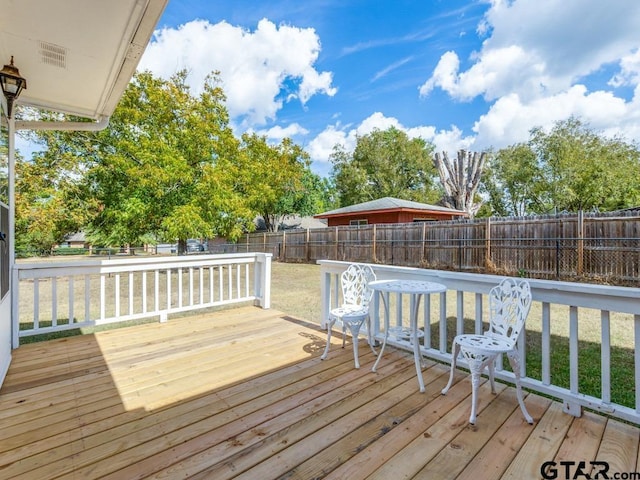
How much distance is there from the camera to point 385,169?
25.5 metres

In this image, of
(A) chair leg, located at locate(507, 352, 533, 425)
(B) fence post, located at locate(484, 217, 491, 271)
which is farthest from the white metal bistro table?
(B) fence post, located at locate(484, 217, 491, 271)

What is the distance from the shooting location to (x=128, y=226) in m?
9.18

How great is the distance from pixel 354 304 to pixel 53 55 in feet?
11.1

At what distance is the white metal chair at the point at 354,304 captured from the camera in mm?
2711

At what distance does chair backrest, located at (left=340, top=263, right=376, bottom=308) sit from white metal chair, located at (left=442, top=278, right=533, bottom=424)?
1.02 metres

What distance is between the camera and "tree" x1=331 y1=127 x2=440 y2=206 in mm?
25469

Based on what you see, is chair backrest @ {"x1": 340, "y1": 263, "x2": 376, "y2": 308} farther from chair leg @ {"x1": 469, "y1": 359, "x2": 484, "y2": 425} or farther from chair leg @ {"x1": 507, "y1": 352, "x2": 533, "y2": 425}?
chair leg @ {"x1": 507, "y1": 352, "x2": 533, "y2": 425}

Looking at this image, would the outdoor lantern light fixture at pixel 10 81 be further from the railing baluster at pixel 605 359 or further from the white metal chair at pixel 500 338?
the railing baluster at pixel 605 359

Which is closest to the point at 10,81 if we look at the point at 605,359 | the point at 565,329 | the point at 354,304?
the point at 354,304

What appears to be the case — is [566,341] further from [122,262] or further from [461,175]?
[461,175]

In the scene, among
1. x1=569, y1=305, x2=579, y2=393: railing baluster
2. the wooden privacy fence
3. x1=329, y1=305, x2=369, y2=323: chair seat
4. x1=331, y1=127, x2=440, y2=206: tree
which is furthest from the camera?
x1=331, y1=127, x2=440, y2=206: tree

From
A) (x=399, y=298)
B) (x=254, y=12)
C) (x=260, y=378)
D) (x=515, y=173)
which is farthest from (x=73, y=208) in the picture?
(x=515, y=173)

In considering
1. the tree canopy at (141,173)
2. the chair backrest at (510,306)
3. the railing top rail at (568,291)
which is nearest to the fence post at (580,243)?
the railing top rail at (568,291)
